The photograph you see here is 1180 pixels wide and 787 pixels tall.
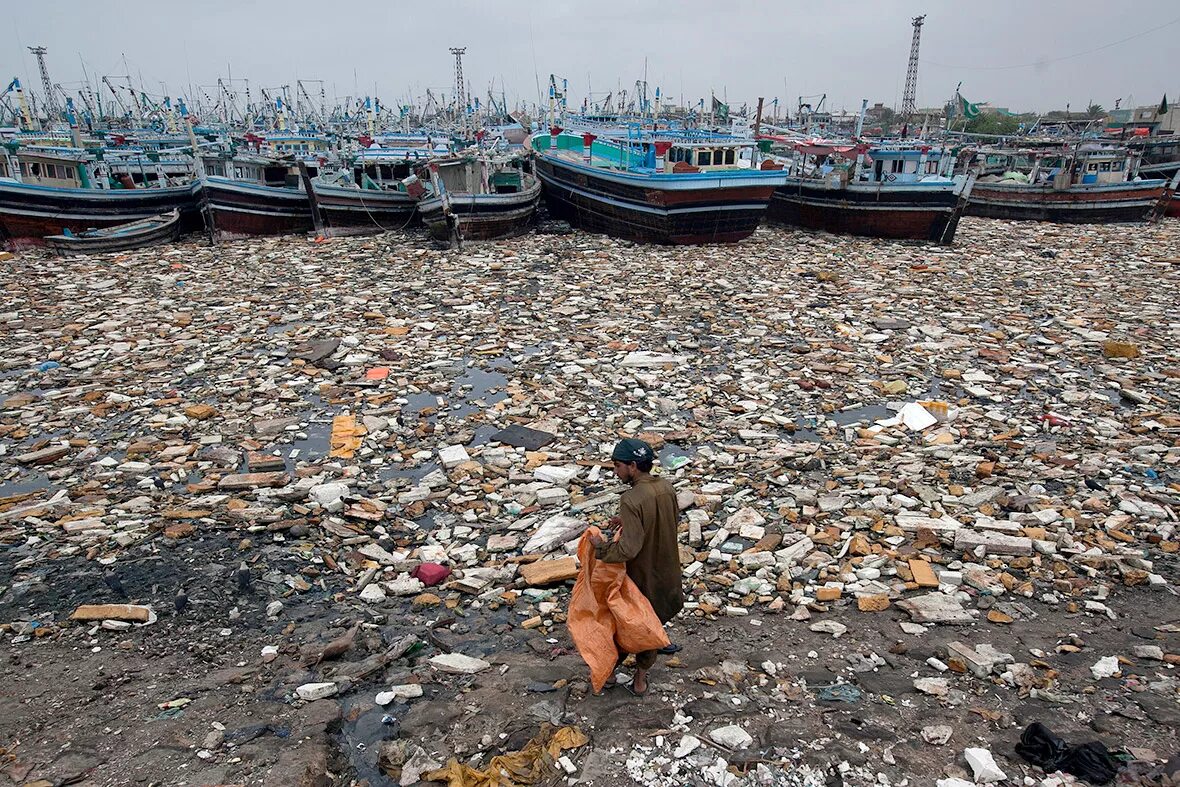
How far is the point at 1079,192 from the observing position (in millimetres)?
20891

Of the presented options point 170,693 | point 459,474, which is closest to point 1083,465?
point 459,474

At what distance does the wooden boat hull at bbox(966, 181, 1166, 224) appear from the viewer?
67.5 ft

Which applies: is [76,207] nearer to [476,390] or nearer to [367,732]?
[476,390]

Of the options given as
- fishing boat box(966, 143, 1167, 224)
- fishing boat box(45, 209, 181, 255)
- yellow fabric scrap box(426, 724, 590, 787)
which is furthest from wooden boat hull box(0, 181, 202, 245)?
fishing boat box(966, 143, 1167, 224)

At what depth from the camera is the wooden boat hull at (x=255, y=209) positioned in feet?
56.7

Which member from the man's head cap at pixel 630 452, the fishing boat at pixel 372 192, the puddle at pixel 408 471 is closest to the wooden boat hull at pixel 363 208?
the fishing boat at pixel 372 192

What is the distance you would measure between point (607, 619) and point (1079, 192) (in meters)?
23.8

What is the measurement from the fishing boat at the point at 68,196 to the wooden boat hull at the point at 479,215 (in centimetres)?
630

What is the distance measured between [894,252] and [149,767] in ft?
58.2

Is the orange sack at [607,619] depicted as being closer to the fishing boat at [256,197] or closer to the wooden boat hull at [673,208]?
the wooden boat hull at [673,208]

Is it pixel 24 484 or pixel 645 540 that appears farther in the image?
pixel 24 484

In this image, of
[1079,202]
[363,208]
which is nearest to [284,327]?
[363,208]

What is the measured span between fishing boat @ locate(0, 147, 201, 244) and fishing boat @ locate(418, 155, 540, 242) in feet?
20.5

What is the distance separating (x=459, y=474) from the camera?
21.0 feet
